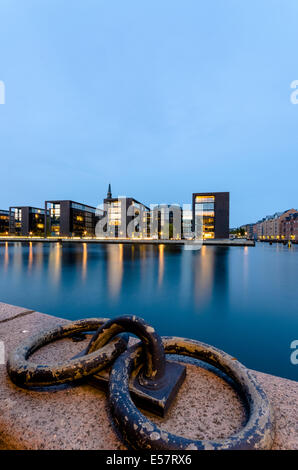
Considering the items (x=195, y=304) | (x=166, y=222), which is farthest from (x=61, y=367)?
(x=166, y=222)

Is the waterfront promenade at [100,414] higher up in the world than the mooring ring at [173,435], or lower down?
lower down

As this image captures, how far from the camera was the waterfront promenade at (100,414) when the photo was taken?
147 centimetres

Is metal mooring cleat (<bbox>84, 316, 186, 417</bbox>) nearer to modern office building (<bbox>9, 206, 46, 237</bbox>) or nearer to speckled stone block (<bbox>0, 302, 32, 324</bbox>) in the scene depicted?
speckled stone block (<bbox>0, 302, 32, 324</bbox>)

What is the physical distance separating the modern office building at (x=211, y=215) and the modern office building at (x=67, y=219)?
→ 55.2 metres

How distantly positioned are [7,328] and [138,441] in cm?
300

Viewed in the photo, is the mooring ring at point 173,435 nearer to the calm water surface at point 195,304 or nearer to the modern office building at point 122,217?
the calm water surface at point 195,304

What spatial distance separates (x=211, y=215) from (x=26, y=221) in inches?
3727

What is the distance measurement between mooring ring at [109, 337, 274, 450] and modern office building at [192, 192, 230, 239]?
3102 inches

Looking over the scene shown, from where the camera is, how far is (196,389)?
1995 millimetres

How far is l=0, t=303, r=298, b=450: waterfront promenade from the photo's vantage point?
4.83ft

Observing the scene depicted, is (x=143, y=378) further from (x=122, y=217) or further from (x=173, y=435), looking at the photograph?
(x=122, y=217)

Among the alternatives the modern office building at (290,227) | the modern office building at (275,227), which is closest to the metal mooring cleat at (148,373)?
the modern office building at (290,227)
